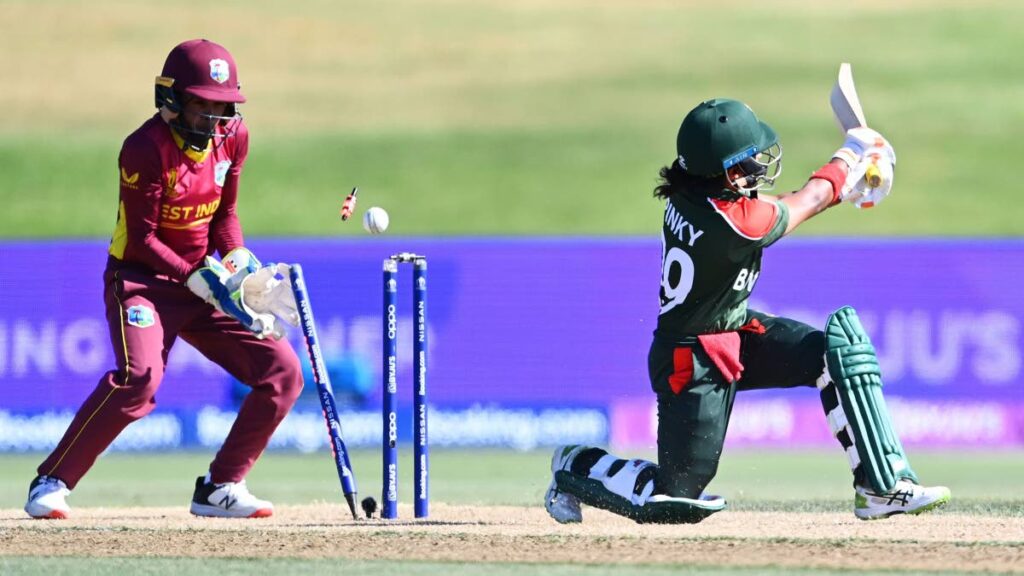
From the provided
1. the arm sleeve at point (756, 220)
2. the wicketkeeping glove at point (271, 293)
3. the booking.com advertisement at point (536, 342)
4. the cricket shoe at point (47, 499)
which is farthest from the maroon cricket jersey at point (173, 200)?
the booking.com advertisement at point (536, 342)

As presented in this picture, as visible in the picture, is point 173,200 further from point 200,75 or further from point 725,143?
point 725,143

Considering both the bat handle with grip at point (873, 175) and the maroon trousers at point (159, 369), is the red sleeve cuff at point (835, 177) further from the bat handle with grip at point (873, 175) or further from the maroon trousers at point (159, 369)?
the maroon trousers at point (159, 369)

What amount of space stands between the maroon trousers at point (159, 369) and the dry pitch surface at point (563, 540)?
34 cm

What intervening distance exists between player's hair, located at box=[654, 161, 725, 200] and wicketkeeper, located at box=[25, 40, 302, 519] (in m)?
1.77

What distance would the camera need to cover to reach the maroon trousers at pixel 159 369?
317 inches

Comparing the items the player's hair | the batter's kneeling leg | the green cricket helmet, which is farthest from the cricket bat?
the batter's kneeling leg

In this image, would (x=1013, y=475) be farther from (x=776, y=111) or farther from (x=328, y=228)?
(x=776, y=111)

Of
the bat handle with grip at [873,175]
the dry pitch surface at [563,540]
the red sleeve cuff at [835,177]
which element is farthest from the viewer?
the bat handle with grip at [873,175]

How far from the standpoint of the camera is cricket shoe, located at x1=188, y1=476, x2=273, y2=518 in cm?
850

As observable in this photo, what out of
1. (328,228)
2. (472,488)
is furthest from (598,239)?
(328,228)

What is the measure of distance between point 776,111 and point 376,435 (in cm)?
1616

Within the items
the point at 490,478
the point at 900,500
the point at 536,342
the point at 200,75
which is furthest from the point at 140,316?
the point at 536,342

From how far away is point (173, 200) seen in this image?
26.8 ft

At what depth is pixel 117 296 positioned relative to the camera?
321 inches
